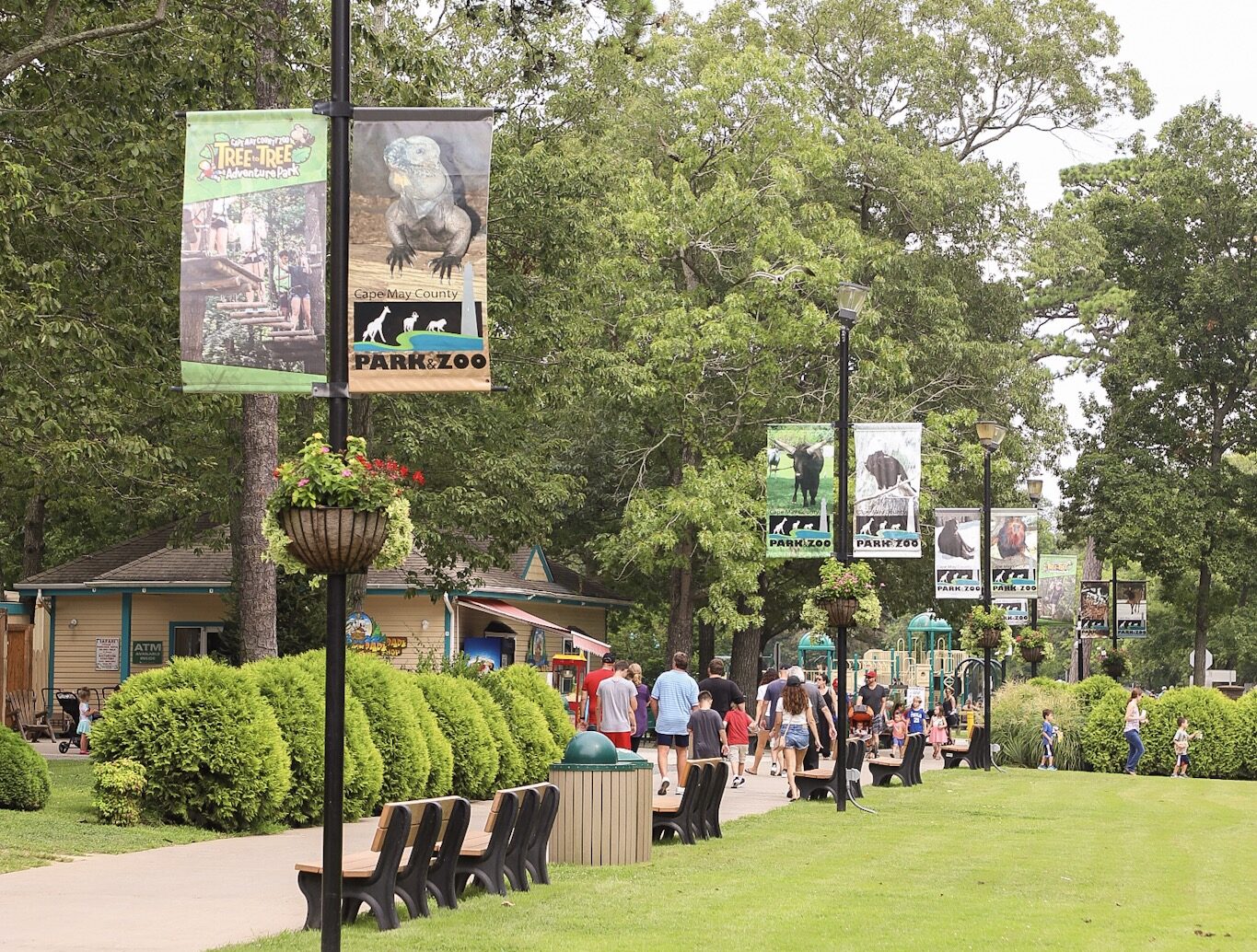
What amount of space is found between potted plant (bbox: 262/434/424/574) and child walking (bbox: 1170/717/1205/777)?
2901cm

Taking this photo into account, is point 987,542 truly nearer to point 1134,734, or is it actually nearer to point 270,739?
point 1134,734

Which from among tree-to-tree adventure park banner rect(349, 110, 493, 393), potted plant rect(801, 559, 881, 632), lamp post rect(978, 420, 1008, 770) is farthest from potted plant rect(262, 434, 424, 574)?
lamp post rect(978, 420, 1008, 770)

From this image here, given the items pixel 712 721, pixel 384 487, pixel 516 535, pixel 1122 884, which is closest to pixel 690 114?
pixel 516 535

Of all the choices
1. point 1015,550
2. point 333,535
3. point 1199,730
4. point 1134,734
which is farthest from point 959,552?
point 333,535

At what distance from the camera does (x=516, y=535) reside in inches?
1296

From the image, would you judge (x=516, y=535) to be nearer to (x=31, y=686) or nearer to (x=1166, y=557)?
(x=31, y=686)

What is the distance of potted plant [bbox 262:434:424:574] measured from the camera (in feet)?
28.7

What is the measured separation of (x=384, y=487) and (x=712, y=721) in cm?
1412

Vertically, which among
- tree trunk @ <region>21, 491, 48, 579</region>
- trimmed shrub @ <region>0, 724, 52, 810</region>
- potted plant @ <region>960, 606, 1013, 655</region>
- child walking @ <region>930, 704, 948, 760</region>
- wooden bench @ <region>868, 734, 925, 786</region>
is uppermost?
tree trunk @ <region>21, 491, 48, 579</region>

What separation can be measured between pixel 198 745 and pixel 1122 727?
24610mm

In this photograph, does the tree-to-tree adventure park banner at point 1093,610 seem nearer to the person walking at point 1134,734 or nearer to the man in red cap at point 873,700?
the person walking at point 1134,734

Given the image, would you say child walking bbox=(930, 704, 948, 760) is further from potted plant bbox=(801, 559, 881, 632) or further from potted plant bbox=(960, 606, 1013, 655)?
potted plant bbox=(801, 559, 881, 632)

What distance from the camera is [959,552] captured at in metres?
35.5

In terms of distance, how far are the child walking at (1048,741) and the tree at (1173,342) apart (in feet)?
53.1
